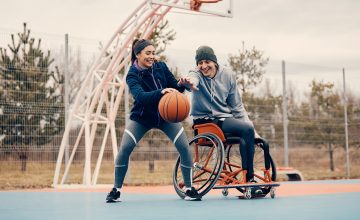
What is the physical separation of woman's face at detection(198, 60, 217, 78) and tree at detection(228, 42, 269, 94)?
278 inches

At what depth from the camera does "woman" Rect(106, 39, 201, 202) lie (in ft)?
17.4

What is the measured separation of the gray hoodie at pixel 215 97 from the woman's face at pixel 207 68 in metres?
0.04

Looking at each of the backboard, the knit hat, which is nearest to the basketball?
the knit hat

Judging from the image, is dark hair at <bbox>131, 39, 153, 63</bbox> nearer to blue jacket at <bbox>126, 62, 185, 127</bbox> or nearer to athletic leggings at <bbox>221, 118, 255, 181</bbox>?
blue jacket at <bbox>126, 62, 185, 127</bbox>

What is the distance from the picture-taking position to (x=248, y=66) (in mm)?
14086

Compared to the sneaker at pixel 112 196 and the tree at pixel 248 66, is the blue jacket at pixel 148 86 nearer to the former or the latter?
the sneaker at pixel 112 196

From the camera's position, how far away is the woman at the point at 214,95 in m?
5.62

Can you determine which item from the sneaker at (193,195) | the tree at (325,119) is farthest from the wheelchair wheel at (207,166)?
the tree at (325,119)

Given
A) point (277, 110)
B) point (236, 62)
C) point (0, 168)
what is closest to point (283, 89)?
point (277, 110)

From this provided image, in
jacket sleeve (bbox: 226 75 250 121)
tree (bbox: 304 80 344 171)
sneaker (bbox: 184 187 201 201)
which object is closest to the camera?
sneaker (bbox: 184 187 201 201)

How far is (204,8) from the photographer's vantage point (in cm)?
886

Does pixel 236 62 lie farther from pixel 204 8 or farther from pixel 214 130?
pixel 214 130

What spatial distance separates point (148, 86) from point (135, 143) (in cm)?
52

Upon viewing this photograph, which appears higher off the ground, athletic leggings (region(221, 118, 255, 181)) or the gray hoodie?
the gray hoodie
